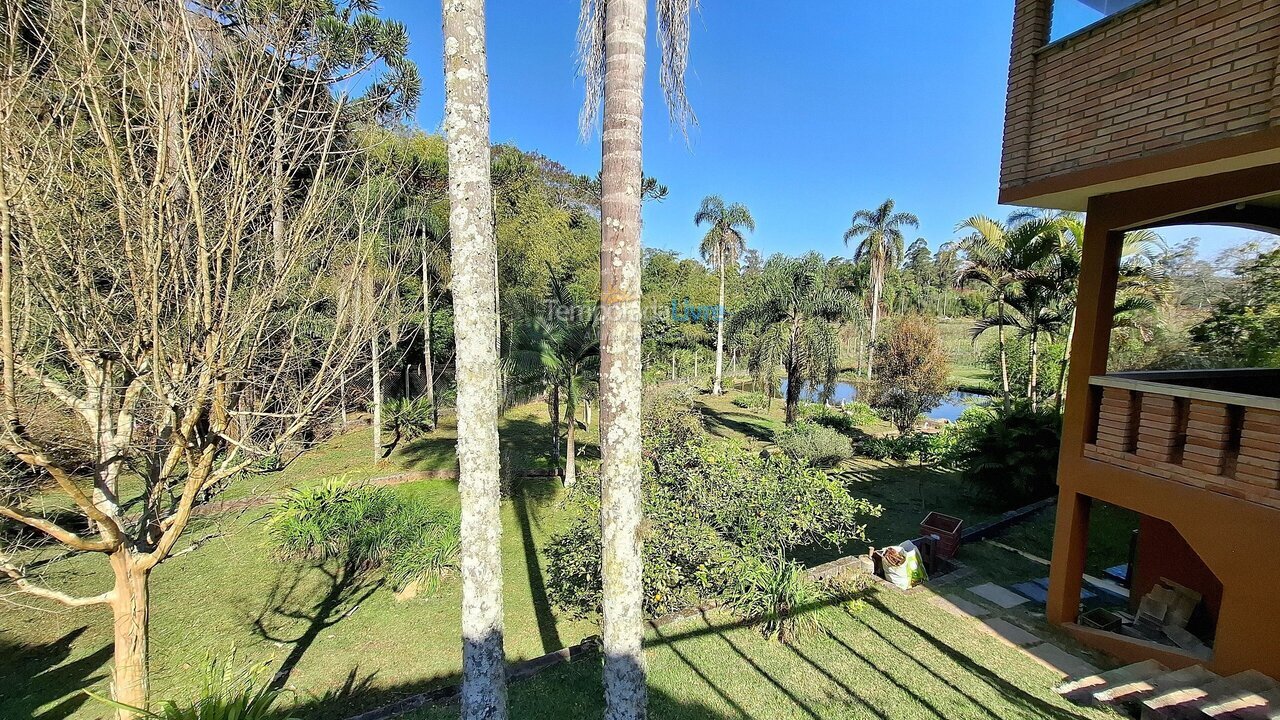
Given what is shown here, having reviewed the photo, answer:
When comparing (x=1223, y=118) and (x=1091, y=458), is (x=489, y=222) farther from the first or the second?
(x=1091, y=458)

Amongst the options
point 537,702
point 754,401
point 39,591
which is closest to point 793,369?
point 754,401

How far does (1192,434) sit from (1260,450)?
488 mm

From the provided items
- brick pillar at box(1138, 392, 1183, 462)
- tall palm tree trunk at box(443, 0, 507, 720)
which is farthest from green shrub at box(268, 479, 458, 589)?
brick pillar at box(1138, 392, 1183, 462)

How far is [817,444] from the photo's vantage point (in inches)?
544

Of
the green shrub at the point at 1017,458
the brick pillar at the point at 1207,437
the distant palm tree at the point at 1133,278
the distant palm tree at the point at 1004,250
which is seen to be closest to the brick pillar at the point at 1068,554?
the brick pillar at the point at 1207,437

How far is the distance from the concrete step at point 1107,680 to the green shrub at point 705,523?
2.36 metres

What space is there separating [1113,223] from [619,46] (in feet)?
18.7

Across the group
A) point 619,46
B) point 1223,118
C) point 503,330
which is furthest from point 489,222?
point 503,330

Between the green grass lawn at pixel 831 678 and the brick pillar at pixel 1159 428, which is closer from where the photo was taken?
the green grass lawn at pixel 831 678

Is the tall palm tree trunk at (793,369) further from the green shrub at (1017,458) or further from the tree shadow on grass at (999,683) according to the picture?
the tree shadow on grass at (999,683)

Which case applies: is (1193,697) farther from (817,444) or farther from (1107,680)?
(817,444)

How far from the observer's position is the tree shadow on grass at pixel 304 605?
6603mm

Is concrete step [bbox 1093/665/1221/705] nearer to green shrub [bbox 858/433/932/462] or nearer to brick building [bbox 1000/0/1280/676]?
brick building [bbox 1000/0/1280/676]

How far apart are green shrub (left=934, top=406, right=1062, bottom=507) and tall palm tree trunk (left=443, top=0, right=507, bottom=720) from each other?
442 inches
